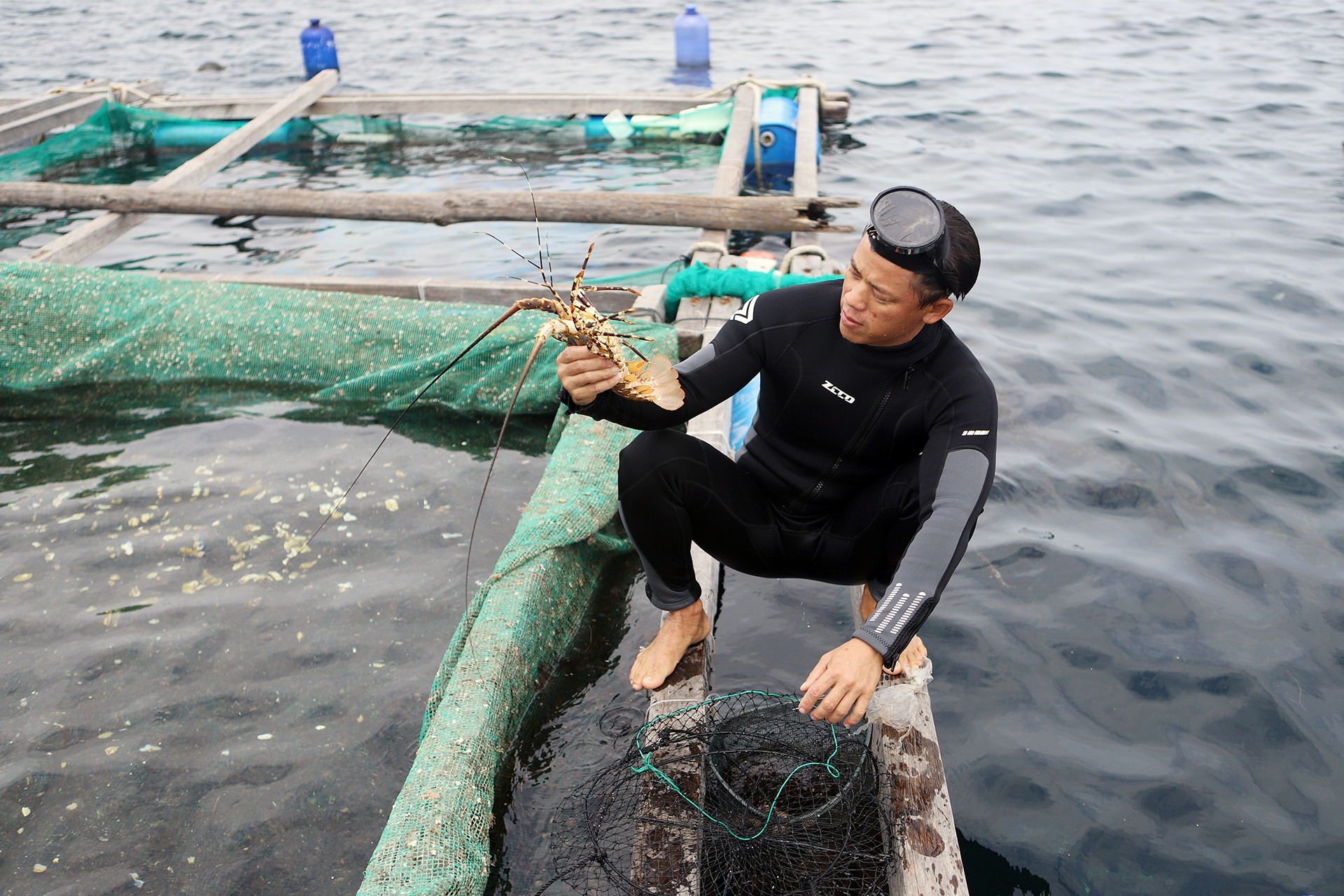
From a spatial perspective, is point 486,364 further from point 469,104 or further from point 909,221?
point 469,104

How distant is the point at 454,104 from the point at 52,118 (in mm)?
4587

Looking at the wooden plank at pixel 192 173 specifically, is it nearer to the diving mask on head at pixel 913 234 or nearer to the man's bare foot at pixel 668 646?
the man's bare foot at pixel 668 646

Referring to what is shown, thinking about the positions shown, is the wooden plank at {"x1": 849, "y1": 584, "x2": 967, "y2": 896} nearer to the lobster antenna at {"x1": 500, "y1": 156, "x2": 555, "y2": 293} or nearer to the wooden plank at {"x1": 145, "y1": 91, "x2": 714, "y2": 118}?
the lobster antenna at {"x1": 500, "y1": 156, "x2": 555, "y2": 293}

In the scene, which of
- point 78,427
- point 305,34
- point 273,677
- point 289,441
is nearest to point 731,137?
point 289,441

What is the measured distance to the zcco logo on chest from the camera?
3.05 metres

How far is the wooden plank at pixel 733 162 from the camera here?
20.7 feet

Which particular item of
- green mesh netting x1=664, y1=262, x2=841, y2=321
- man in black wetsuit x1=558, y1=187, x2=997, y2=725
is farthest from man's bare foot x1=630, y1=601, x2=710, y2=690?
green mesh netting x1=664, y1=262, x2=841, y2=321

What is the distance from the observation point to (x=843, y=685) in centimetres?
240

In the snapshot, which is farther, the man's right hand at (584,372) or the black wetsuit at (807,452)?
the black wetsuit at (807,452)

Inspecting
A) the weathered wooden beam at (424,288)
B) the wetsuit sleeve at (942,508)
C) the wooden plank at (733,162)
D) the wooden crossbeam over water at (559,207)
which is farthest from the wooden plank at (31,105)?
Answer: the wetsuit sleeve at (942,508)

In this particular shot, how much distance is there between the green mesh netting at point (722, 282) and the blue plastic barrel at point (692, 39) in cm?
1162

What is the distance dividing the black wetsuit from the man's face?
0.27 feet

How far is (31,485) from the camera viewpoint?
466 centimetres

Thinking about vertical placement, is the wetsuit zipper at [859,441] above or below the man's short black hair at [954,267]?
below
